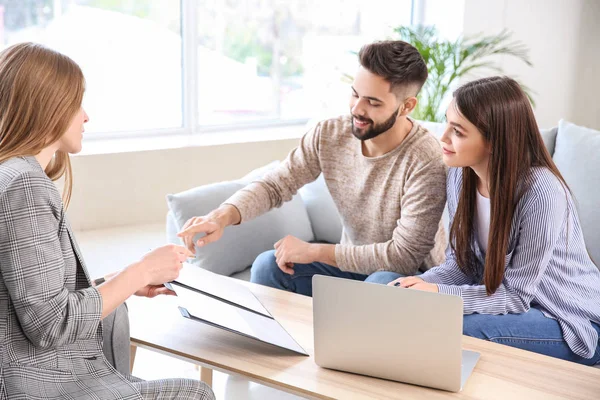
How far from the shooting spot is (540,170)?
68.5 inches

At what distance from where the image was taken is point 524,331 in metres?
1.69

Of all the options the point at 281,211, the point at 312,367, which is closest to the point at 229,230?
the point at 281,211

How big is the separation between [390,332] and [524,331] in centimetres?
47

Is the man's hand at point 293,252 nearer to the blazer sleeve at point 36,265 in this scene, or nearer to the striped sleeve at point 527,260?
the striped sleeve at point 527,260

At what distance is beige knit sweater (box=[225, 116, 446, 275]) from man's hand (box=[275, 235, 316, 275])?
87mm

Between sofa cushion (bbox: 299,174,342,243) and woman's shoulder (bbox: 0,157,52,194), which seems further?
sofa cushion (bbox: 299,174,342,243)

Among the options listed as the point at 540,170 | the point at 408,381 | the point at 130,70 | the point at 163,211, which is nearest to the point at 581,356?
the point at 540,170

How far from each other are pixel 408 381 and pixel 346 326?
157mm

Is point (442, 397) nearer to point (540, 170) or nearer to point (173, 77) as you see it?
point (540, 170)

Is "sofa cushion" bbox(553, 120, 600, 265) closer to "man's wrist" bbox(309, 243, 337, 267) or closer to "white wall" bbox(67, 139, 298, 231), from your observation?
"man's wrist" bbox(309, 243, 337, 267)

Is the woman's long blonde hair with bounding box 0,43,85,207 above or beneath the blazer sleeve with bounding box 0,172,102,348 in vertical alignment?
above

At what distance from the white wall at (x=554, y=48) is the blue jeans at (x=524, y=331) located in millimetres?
2887

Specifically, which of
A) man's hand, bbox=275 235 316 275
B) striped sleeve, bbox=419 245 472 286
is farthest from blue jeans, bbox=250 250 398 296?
striped sleeve, bbox=419 245 472 286

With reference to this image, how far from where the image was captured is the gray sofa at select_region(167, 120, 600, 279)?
2395 mm
